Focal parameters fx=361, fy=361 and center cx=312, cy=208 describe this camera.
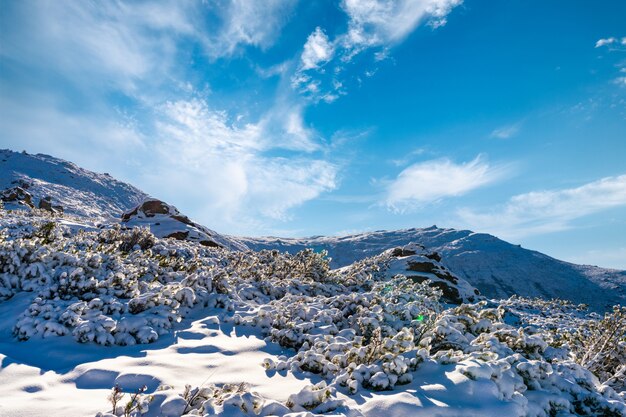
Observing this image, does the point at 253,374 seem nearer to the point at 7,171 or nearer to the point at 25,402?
the point at 25,402

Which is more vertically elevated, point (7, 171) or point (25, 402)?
point (7, 171)

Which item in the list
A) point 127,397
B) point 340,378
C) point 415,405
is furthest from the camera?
point 340,378

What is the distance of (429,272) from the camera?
25.5 metres

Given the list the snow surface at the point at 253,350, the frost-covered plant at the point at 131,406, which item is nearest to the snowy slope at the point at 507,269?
the snow surface at the point at 253,350

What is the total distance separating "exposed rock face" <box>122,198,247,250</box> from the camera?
26188 millimetres

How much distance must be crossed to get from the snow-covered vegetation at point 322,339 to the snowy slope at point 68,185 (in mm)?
63556

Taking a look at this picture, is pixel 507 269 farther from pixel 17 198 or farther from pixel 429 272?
pixel 17 198

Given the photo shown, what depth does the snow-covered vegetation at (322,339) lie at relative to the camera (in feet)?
14.5

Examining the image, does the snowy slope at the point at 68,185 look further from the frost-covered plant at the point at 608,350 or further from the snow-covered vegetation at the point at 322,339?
the frost-covered plant at the point at 608,350

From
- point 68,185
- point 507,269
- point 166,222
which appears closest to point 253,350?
point 166,222

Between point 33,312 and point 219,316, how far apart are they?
12.4ft

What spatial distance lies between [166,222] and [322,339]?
23.8 m

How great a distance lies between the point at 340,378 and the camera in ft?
16.7

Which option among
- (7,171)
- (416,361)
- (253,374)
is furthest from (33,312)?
(7,171)
